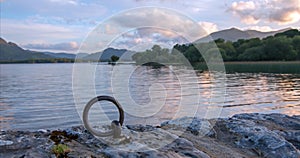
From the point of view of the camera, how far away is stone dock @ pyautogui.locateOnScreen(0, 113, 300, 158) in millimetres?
5750

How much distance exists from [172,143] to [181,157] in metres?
0.69

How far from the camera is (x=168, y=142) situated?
22.0 feet

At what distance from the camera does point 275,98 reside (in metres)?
24.5

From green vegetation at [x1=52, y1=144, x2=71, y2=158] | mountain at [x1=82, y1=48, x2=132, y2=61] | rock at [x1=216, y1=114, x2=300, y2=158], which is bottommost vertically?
rock at [x1=216, y1=114, x2=300, y2=158]

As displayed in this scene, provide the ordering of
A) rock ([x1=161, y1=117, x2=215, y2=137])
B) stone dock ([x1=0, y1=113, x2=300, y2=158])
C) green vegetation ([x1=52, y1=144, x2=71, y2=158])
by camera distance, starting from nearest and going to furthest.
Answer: green vegetation ([x1=52, y1=144, x2=71, y2=158]) → stone dock ([x1=0, y1=113, x2=300, y2=158]) → rock ([x1=161, y1=117, x2=215, y2=137])

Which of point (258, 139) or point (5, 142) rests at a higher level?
point (5, 142)

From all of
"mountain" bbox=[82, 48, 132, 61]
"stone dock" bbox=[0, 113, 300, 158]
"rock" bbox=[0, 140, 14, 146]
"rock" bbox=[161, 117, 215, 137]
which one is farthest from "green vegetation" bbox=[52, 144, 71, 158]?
"rock" bbox=[161, 117, 215, 137]

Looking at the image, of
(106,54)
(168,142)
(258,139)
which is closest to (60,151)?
(168,142)

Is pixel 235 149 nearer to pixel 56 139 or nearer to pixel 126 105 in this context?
pixel 56 139

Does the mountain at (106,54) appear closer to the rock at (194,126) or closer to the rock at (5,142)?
the rock at (5,142)

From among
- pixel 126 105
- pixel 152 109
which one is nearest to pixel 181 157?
pixel 152 109

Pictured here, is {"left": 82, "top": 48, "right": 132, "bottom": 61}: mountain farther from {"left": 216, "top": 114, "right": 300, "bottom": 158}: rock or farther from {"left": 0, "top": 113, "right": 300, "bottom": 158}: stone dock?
{"left": 216, "top": 114, "right": 300, "bottom": 158}: rock

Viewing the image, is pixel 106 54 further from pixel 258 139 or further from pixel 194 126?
pixel 258 139

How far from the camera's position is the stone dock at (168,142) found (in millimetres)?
5750
